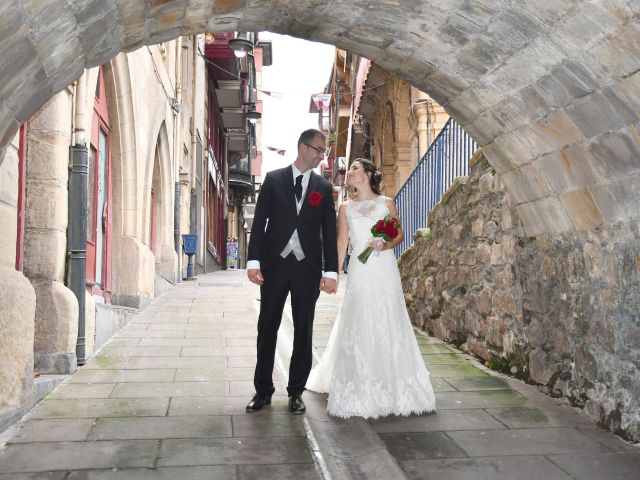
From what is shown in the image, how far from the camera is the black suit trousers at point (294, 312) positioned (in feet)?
15.4

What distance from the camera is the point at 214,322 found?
8.88 meters

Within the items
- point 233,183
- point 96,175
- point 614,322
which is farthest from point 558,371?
point 233,183

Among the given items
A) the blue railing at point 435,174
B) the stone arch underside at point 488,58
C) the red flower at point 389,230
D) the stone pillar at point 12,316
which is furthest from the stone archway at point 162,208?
the stone arch underside at point 488,58

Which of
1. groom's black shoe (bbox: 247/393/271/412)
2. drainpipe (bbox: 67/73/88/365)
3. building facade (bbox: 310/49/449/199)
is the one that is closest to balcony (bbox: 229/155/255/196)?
building facade (bbox: 310/49/449/199)

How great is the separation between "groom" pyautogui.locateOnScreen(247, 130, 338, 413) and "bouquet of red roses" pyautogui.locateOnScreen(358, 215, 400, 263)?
0.83 feet

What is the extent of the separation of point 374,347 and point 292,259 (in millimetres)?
860

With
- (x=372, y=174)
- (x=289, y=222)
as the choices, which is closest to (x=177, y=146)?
(x=372, y=174)

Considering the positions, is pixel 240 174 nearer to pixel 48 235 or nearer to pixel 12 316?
pixel 48 235

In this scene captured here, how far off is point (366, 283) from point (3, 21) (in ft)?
10.1

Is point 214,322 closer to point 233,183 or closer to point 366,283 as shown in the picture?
point 366,283

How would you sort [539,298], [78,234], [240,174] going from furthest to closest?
[240,174]
[78,234]
[539,298]

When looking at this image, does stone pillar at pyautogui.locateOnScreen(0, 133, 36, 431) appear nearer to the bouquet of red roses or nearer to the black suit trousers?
the black suit trousers

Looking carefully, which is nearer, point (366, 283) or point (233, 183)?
point (366, 283)

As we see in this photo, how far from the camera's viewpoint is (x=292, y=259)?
4.71 metres
